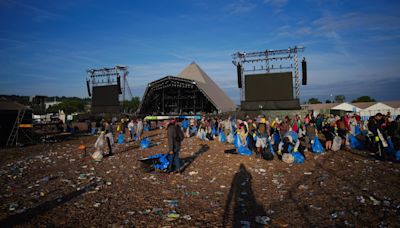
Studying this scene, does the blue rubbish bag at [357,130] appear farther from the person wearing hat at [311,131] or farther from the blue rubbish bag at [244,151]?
the blue rubbish bag at [244,151]

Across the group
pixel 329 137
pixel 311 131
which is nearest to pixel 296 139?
pixel 311 131

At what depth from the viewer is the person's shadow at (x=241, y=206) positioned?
12.5 feet

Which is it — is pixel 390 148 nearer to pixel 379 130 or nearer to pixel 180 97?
Result: pixel 379 130

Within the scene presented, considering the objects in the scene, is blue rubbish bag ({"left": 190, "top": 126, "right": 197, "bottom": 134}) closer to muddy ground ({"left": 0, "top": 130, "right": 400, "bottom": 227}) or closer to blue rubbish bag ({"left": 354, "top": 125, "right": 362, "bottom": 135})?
muddy ground ({"left": 0, "top": 130, "right": 400, "bottom": 227})

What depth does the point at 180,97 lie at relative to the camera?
31828 millimetres

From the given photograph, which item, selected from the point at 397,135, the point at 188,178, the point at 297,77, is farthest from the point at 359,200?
the point at 297,77

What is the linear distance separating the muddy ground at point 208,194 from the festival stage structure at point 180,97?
2084 centimetres

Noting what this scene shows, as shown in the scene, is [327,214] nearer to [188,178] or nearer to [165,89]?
[188,178]

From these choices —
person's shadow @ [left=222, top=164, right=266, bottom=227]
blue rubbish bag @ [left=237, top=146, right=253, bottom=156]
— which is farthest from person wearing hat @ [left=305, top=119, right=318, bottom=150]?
person's shadow @ [left=222, top=164, right=266, bottom=227]

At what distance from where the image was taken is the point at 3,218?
3.96 metres

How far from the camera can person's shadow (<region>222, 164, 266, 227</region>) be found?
3.80 metres

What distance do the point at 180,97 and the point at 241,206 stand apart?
1096 inches

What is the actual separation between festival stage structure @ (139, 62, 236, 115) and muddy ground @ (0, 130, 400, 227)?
20.8m

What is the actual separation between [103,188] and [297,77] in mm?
21655
